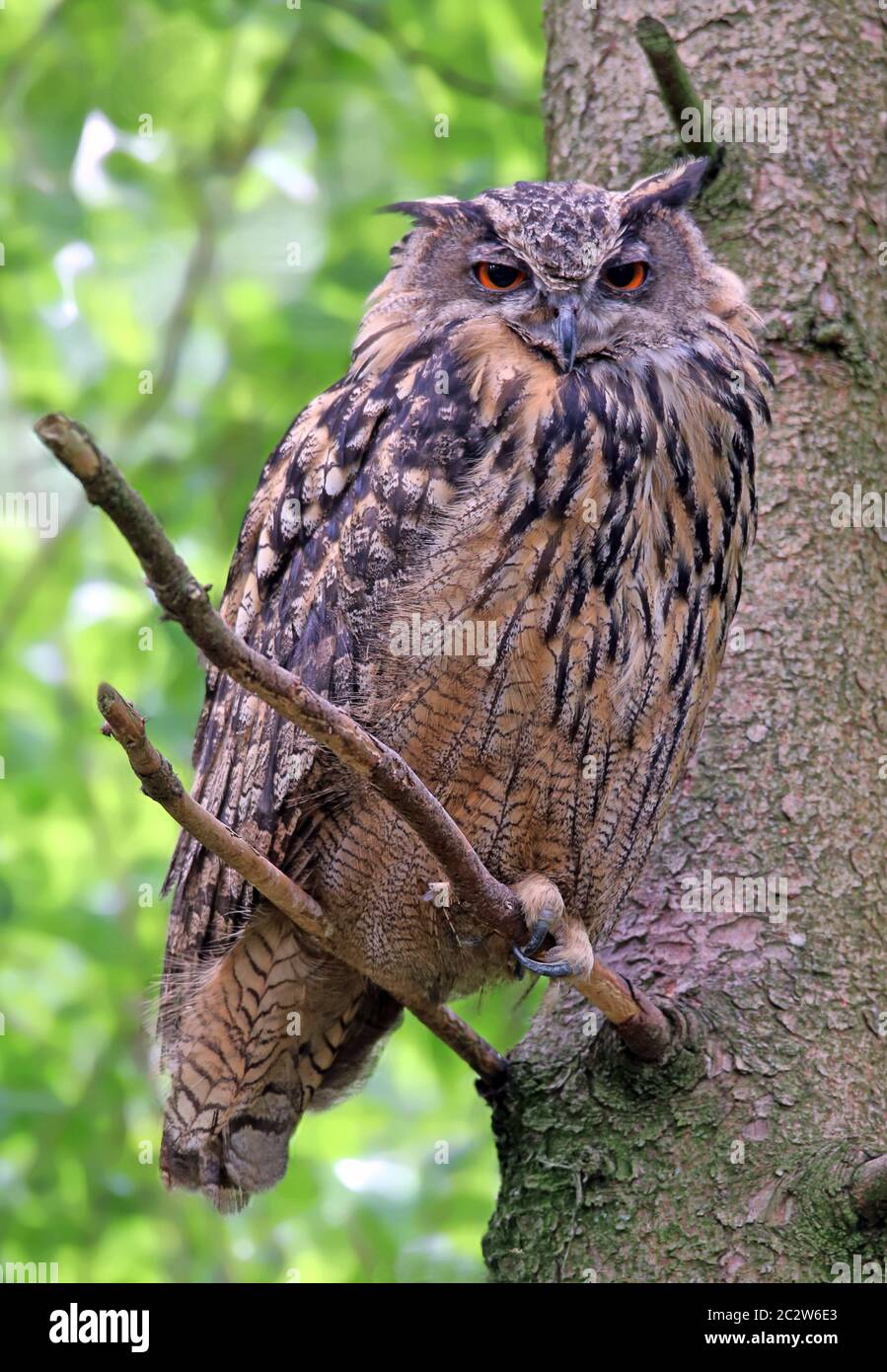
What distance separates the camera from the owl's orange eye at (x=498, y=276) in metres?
2.38

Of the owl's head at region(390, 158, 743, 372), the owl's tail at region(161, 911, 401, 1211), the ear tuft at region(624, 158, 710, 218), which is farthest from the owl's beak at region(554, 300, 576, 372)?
the owl's tail at region(161, 911, 401, 1211)

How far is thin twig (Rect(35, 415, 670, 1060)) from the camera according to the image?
127 centimetres

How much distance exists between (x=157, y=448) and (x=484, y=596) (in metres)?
2.40

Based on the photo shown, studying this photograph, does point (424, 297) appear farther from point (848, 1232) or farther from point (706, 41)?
point (848, 1232)

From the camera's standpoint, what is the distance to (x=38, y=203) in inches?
156

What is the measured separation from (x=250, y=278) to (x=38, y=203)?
692 mm

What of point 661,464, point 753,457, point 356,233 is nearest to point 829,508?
point 753,457

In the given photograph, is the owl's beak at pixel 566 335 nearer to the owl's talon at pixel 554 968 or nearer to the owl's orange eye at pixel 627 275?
the owl's orange eye at pixel 627 275

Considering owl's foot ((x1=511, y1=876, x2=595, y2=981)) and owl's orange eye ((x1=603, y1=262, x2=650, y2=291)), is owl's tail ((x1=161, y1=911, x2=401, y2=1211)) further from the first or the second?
Answer: owl's orange eye ((x1=603, y1=262, x2=650, y2=291))

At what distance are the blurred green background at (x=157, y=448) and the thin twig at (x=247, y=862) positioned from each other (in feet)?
3.94

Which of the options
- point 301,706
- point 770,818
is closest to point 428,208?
point 770,818

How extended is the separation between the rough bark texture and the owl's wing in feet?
2.01

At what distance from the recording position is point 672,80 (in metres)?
2.59

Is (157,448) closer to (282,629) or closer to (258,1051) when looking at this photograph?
(282,629)
